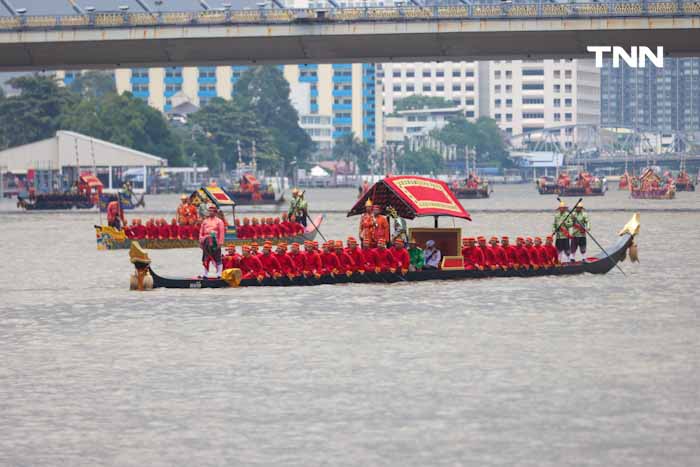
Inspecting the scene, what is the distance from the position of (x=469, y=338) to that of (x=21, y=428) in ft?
27.3

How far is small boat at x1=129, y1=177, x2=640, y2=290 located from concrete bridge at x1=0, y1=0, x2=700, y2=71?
36510mm

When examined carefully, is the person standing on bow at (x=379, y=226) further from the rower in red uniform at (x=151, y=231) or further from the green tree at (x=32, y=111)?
the green tree at (x=32, y=111)

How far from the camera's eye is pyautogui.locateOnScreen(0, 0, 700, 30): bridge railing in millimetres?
67688

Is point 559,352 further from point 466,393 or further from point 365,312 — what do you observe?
point 365,312

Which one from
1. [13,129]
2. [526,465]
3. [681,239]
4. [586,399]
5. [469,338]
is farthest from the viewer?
[13,129]

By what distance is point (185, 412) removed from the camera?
14.6 m

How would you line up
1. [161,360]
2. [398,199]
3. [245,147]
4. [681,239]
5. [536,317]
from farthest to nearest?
1. [245,147]
2. [681,239]
3. [398,199]
4. [536,317]
5. [161,360]

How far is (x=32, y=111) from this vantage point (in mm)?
152250

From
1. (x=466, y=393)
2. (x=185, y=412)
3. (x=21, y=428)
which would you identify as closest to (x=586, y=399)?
(x=466, y=393)

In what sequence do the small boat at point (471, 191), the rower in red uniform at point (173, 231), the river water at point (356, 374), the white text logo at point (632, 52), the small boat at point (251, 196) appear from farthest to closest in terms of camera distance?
the small boat at point (471, 191), the small boat at point (251, 196), the white text logo at point (632, 52), the rower in red uniform at point (173, 231), the river water at point (356, 374)

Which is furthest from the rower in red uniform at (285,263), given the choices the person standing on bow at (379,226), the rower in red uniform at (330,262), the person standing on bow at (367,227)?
the person standing on bow at (379,226)

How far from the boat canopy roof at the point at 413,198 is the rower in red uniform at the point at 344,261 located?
208 cm

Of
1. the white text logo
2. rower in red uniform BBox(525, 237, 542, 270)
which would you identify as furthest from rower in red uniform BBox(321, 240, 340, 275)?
the white text logo

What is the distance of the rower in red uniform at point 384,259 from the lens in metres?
29.4
